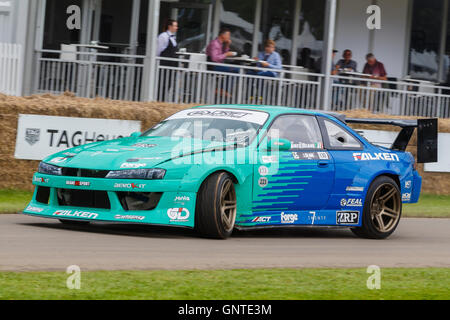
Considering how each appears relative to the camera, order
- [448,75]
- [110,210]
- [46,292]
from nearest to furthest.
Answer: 1. [46,292]
2. [110,210]
3. [448,75]

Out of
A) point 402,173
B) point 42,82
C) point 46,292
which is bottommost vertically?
Result: point 46,292

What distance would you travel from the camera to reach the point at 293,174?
10023mm

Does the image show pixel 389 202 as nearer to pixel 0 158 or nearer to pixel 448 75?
pixel 0 158

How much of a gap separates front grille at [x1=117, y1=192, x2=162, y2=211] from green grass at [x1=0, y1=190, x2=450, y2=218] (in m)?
2.77

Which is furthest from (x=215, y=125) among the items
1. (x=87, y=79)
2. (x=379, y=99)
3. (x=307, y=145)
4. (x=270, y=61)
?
(x=379, y=99)

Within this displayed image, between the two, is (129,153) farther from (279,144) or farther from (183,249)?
(279,144)

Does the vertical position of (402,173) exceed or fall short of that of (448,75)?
it falls short

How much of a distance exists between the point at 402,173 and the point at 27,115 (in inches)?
227

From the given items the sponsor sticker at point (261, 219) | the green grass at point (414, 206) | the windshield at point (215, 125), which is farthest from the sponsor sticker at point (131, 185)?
the green grass at point (414, 206)

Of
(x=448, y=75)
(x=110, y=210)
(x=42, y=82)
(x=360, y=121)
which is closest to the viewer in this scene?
(x=110, y=210)

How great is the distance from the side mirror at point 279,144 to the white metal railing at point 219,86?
24.1 ft

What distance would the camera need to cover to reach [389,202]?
1116cm

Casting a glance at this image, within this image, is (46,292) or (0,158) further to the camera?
(0,158)

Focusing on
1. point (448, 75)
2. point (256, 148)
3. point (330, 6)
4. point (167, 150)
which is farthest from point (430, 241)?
point (448, 75)
